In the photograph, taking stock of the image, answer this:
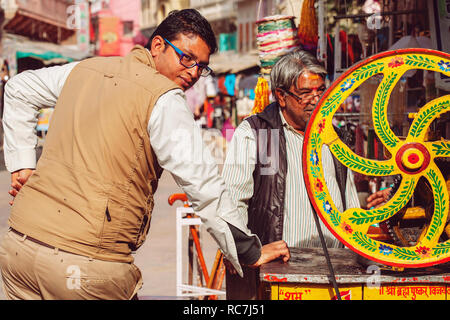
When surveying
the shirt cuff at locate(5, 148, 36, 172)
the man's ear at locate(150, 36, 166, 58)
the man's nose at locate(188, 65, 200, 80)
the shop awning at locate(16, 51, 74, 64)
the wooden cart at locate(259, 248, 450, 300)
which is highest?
the shop awning at locate(16, 51, 74, 64)

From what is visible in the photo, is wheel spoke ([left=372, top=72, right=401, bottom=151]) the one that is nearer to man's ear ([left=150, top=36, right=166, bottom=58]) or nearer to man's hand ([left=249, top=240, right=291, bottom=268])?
man's hand ([left=249, top=240, right=291, bottom=268])

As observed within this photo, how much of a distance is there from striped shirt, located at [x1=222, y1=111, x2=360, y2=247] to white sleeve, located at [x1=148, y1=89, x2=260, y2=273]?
740mm

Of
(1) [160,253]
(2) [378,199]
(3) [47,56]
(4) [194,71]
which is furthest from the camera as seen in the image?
(3) [47,56]

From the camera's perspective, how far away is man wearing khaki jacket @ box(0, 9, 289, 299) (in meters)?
1.83

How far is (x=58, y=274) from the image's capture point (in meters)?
1.83

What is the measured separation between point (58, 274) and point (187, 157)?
52 centimetres

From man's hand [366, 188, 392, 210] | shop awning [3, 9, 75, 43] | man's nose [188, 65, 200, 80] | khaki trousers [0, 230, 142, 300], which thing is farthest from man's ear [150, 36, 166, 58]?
shop awning [3, 9, 75, 43]

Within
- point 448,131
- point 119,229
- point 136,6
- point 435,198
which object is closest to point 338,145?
point 435,198

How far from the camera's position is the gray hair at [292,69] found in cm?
273

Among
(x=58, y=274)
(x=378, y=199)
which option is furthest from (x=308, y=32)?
(x=58, y=274)

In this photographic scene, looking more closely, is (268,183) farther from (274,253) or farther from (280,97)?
(274,253)

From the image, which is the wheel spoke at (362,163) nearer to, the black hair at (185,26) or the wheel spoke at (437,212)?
the wheel spoke at (437,212)

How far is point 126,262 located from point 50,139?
1.51 ft

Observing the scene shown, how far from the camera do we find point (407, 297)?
2.00m
